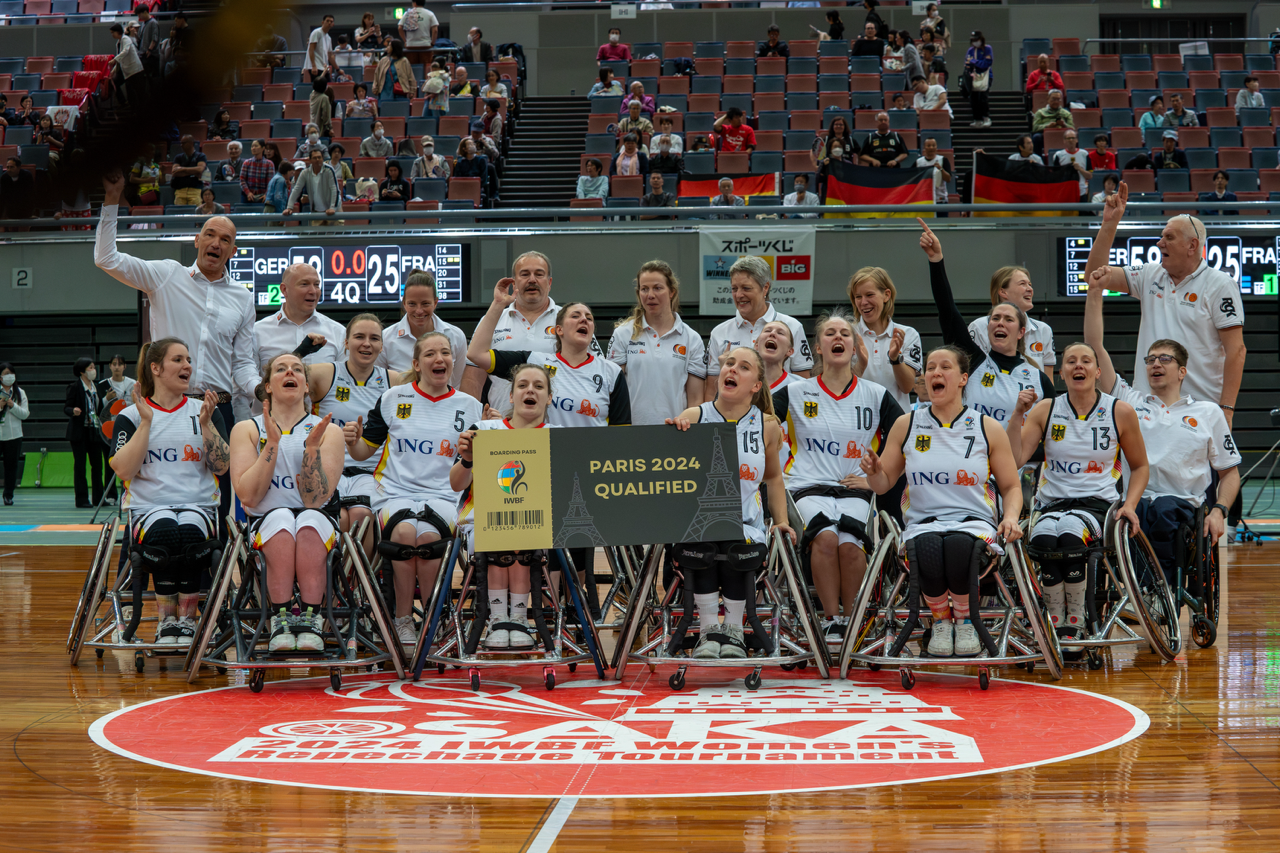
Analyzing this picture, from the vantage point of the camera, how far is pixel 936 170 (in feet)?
40.2

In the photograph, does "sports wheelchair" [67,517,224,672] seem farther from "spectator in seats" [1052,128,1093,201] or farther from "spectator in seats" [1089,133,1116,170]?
"spectator in seats" [1089,133,1116,170]

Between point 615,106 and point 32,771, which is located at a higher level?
point 615,106

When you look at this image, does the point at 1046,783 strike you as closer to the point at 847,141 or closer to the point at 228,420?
the point at 228,420

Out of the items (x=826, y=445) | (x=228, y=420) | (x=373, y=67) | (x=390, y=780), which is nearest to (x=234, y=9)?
(x=390, y=780)

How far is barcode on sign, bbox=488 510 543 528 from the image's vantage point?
433cm

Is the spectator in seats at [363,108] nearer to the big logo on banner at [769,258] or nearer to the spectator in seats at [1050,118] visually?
the big logo on banner at [769,258]

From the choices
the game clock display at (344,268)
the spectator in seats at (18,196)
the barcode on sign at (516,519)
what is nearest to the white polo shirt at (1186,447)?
the barcode on sign at (516,519)

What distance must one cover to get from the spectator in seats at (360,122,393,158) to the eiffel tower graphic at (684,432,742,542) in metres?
11.0

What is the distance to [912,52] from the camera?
15.8 metres

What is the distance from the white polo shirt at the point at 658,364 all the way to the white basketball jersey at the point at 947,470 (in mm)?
1162

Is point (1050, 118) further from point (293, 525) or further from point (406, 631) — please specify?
point (293, 525)

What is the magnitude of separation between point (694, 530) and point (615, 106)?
486 inches

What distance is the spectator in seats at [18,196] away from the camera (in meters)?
0.58

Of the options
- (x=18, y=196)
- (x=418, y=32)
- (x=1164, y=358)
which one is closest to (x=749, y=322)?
(x=1164, y=358)
